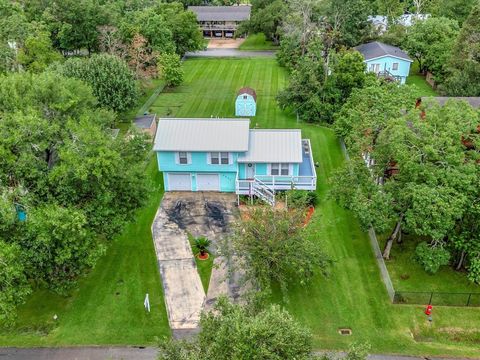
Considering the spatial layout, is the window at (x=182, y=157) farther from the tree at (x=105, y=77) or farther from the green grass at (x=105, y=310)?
the tree at (x=105, y=77)

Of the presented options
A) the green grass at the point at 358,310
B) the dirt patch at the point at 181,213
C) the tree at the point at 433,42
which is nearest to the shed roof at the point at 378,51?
the tree at the point at 433,42

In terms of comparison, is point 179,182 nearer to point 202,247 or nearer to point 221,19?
point 202,247

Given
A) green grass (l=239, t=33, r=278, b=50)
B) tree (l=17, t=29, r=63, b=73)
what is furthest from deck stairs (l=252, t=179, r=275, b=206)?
green grass (l=239, t=33, r=278, b=50)

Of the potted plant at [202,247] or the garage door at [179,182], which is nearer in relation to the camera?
the potted plant at [202,247]

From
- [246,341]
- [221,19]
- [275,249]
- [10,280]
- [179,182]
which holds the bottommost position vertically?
[179,182]

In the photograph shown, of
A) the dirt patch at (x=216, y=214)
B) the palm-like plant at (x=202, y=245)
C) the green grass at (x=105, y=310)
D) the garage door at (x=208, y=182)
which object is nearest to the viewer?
the green grass at (x=105, y=310)

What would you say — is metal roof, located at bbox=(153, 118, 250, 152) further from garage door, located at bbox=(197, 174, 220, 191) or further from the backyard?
the backyard

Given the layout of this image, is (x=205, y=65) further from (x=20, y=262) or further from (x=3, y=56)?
(x=20, y=262)

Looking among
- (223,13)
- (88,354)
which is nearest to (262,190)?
(88,354)
